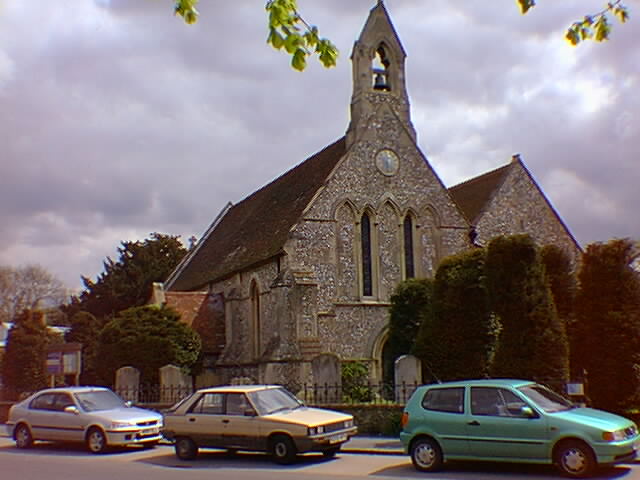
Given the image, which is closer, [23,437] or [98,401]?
[98,401]

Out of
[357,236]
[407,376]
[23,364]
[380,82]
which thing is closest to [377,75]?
[380,82]

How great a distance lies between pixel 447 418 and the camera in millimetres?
12195

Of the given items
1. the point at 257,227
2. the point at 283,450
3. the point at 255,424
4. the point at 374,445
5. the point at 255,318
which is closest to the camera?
the point at 283,450

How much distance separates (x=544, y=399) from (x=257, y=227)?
74.5 feet

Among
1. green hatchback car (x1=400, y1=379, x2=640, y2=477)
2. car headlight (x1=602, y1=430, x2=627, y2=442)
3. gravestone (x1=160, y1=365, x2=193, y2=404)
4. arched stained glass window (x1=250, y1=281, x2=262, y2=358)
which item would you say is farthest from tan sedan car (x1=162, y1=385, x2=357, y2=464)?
arched stained glass window (x1=250, y1=281, x2=262, y2=358)

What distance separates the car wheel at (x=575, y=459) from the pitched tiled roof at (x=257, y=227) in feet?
55.6

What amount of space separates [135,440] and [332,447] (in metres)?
4.93

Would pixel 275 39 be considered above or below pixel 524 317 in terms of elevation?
above

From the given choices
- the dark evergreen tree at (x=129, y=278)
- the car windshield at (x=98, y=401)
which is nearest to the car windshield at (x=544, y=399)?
the car windshield at (x=98, y=401)

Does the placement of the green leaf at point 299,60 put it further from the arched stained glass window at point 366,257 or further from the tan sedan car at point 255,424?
the arched stained glass window at point 366,257

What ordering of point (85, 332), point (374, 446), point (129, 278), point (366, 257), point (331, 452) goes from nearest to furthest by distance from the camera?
1. point (331, 452)
2. point (374, 446)
3. point (366, 257)
4. point (85, 332)
5. point (129, 278)

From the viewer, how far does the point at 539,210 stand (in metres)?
31.9

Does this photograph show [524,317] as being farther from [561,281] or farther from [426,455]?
[426,455]

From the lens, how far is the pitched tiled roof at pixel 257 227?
29.2 meters
